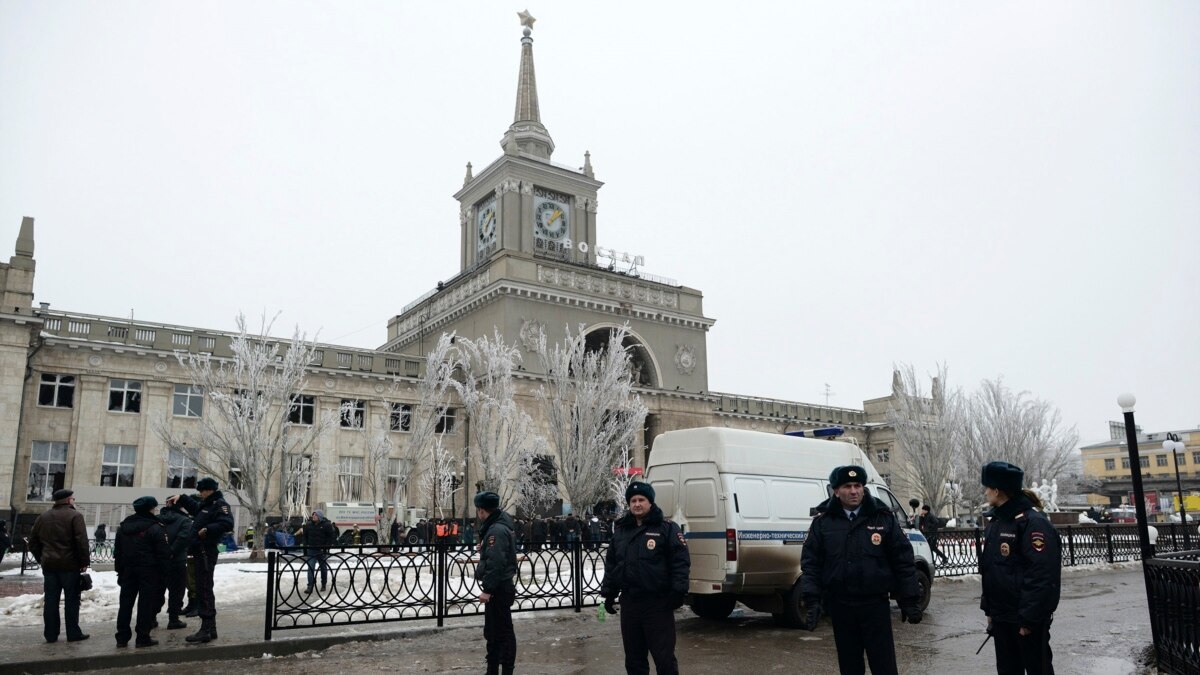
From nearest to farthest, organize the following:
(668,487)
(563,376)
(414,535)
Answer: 1. (668,487)
2. (414,535)
3. (563,376)

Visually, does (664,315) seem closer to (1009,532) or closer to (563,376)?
(563,376)

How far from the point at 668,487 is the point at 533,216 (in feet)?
115

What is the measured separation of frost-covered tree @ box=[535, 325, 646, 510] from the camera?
103 ft

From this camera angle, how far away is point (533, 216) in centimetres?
4606

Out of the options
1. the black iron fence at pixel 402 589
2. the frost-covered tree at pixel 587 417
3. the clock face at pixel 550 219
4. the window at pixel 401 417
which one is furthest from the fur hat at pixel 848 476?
the clock face at pixel 550 219

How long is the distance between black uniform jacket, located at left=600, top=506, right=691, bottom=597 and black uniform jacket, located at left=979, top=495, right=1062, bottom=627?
2.24 m

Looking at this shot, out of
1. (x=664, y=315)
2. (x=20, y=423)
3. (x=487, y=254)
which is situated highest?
(x=487, y=254)

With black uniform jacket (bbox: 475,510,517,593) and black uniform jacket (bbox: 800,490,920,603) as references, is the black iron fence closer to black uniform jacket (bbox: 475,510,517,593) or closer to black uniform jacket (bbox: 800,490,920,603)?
black uniform jacket (bbox: 475,510,517,593)

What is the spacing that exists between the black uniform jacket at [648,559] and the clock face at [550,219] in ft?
132

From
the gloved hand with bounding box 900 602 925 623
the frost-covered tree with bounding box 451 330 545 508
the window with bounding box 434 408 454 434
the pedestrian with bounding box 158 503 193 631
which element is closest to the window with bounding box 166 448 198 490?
the window with bounding box 434 408 454 434

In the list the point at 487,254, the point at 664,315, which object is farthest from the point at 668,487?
the point at 487,254

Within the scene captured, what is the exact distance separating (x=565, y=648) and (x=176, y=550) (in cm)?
505

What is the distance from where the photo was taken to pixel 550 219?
47.2 meters

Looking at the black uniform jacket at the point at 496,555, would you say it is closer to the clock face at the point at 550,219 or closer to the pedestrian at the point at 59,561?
the pedestrian at the point at 59,561
